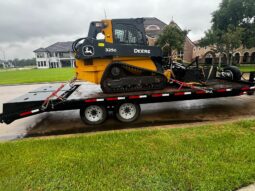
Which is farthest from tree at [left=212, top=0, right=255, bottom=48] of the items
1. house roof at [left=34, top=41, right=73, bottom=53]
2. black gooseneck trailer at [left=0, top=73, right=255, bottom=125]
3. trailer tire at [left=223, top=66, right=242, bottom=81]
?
house roof at [left=34, top=41, right=73, bottom=53]

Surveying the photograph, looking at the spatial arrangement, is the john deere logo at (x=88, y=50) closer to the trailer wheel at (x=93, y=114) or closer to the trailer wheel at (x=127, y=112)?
the trailer wheel at (x=93, y=114)

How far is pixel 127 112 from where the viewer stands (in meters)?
5.99

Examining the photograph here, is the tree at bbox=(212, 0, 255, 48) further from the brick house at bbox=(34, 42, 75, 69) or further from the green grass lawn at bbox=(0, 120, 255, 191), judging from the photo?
the brick house at bbox=(34, 42, 75, 69)

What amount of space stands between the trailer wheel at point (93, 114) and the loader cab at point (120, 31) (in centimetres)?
209

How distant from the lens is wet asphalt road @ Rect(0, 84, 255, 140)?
5750 millimetres

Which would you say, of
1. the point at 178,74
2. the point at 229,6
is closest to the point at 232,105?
the point at 178,74

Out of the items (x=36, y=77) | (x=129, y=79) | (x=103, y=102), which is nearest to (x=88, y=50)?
(x=129, y=79)

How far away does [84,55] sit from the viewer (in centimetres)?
594

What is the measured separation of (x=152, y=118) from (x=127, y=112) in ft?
2.99

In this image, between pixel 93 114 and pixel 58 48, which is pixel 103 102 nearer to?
pixel 93 114

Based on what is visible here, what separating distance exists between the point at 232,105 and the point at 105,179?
6.09 m

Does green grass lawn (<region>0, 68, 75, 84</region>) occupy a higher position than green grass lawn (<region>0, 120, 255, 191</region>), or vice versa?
green grass lawn (<region>0, 68, 75, 84</region>)

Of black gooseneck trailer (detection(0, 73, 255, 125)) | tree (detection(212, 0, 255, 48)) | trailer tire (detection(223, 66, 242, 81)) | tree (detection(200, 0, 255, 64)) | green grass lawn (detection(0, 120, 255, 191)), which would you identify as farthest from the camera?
tree (detection(212, 0, 255, 48))

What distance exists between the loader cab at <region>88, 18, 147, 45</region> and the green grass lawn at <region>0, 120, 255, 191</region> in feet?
9.78
